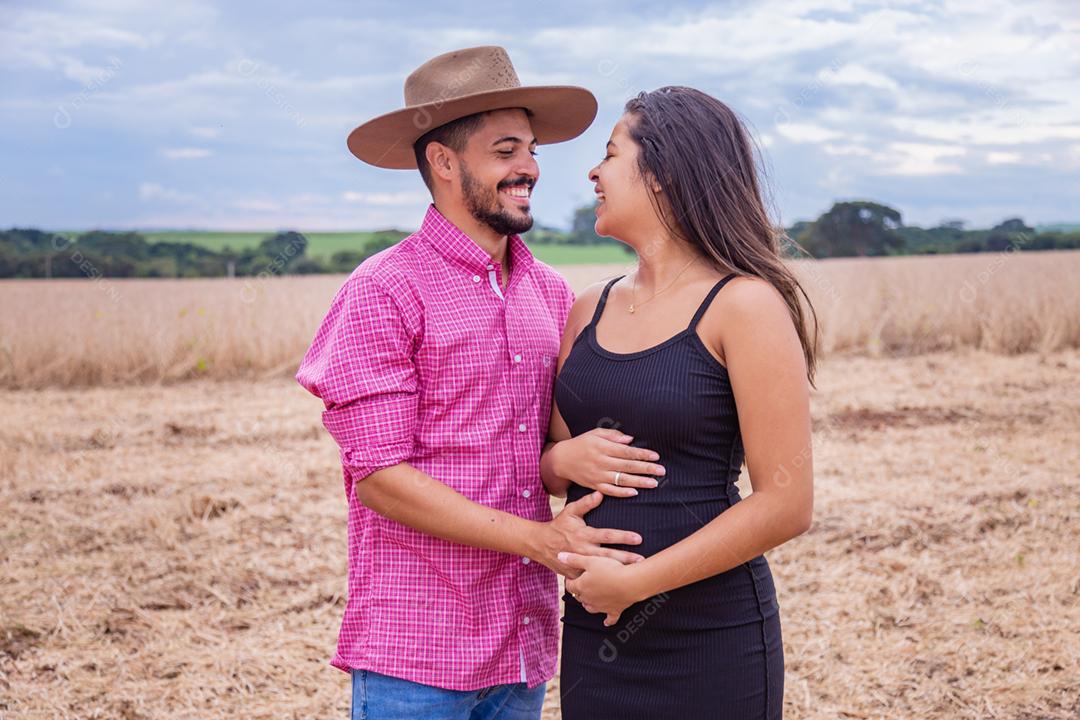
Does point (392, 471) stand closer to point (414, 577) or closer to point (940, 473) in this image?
point (414, 577)

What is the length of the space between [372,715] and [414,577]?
302 mm

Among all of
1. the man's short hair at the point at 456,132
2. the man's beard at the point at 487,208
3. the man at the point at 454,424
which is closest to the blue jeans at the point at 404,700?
the man at the point at 454,424

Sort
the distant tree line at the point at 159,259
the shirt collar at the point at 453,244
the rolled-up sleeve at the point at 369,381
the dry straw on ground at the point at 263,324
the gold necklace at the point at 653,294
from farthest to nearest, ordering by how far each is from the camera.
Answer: the distant tree line at the point at 159,259, the dry straw on ground at the point at 263,324, the shirt collar at the point at 453,244, the gold necklace at the point at 653,294, the rolled-up sleeve at the point at 369,381

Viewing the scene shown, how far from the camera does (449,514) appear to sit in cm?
189

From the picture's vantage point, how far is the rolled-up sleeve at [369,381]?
1.88m

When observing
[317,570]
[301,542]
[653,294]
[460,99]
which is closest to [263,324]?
[301,542]

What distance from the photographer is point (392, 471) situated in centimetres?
189

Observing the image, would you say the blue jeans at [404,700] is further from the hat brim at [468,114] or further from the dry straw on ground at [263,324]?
the dry straw on ground at [263,324]

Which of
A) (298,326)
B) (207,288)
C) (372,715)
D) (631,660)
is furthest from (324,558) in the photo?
(207,288)

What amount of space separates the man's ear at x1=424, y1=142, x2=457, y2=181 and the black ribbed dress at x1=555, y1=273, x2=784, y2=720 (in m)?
0.62

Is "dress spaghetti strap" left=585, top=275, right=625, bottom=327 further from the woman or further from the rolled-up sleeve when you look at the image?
the rolled-up sleeve

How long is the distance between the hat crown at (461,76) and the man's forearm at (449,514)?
85cm

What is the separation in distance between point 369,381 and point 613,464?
509 millimetres

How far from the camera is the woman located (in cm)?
176
